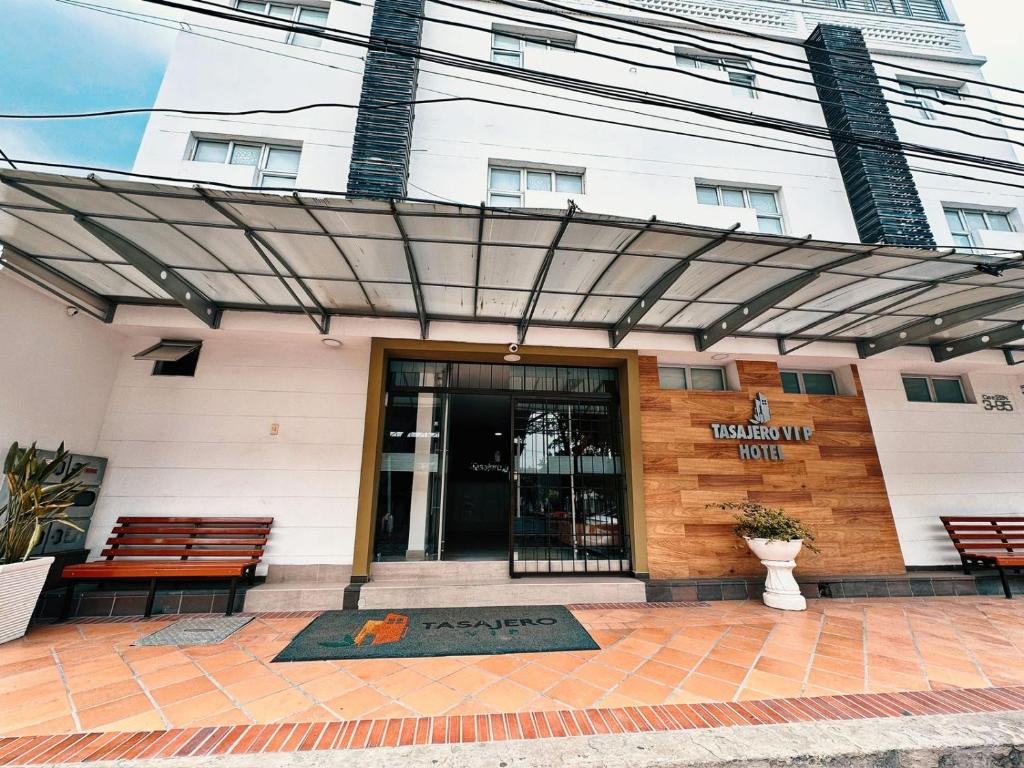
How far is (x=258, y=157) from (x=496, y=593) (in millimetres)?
6358

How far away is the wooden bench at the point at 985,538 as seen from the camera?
5.12 metres

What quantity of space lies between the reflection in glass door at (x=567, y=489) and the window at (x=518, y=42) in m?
5.40

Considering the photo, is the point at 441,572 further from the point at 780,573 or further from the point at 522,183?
the point at 522,183

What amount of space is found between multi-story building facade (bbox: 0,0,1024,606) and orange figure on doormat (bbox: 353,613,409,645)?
1.34 ft

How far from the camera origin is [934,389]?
20.6ft

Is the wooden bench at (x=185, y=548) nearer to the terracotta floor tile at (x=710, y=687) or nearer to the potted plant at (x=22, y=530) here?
the potted plant at (x=22, y=530)

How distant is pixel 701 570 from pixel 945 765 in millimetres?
3043

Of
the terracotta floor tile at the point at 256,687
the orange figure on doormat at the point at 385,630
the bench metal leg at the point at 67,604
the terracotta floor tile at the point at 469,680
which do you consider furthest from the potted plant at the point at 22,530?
Answer: the terracotta floor tile at the point at 469,680

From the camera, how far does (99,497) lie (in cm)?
456

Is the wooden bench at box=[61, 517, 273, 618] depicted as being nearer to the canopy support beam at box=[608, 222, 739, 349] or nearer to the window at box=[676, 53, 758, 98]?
the canopy support beam at box=[608, 222, 739, 349]

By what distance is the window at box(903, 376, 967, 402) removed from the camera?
20.4ft

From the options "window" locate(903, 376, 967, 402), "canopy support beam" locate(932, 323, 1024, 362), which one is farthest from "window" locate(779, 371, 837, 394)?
"canopy support beam" locate(932, 323, 1024, 362)

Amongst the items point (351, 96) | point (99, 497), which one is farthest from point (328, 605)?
point (351, 96)

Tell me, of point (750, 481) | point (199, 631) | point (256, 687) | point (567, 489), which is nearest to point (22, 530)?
point (199, 631)
